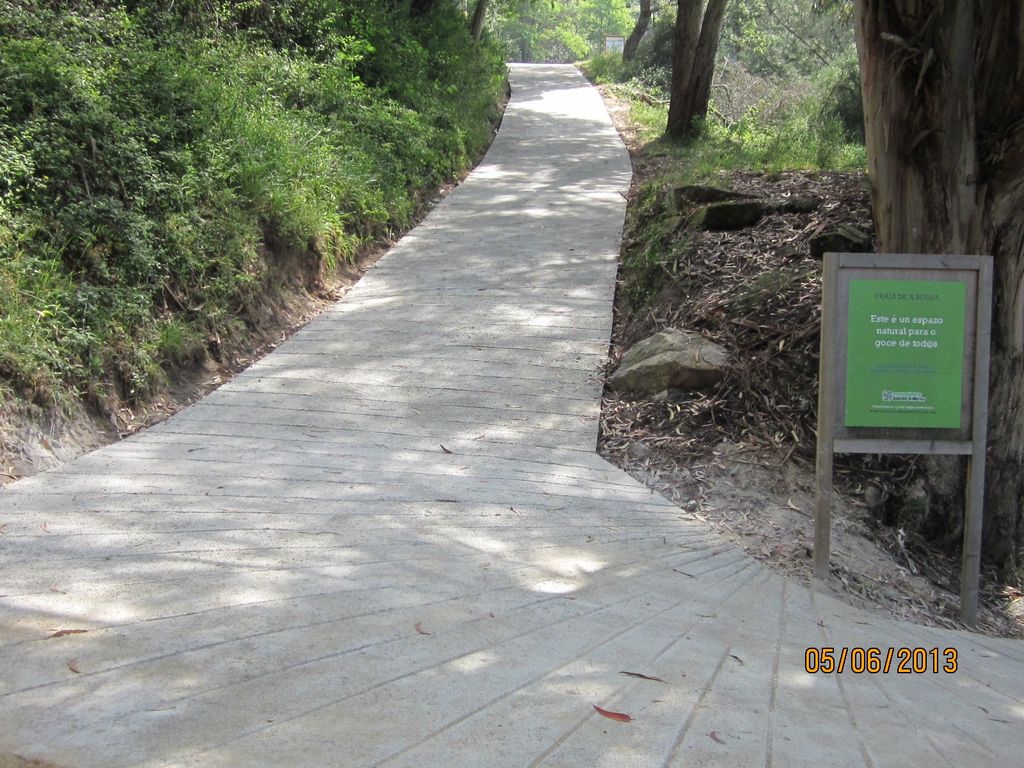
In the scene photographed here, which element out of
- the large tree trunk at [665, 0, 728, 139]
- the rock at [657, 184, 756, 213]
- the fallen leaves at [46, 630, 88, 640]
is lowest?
the fallen leaves at [46, 630, 88, 640]

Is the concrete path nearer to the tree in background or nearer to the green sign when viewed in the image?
the green sign

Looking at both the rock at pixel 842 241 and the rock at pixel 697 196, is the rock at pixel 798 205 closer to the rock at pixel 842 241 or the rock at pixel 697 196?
the rock at pixel 697 196

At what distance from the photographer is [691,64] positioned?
53.8 feet

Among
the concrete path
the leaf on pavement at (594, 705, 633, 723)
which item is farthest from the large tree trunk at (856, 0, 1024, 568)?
the leaf on pavement at (594, 705, 633, 723)

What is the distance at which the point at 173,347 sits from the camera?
24.2ft

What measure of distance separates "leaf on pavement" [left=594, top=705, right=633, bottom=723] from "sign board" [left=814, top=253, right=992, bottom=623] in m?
2.29

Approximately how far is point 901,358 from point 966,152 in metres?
1.93

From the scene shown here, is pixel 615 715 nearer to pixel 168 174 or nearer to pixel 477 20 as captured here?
pixel 168 174

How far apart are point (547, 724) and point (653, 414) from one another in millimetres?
Answer: 4184

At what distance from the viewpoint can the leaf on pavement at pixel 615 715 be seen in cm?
317

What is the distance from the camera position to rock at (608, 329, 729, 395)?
7.21 m

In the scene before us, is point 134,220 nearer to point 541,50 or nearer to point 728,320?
point 728,320

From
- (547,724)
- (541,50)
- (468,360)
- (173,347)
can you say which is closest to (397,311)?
(468,360)
